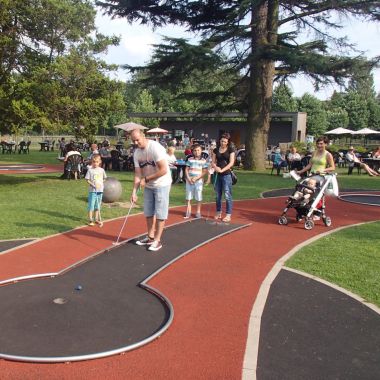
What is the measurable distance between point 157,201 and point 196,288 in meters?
2.03

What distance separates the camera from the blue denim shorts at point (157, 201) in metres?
7.44

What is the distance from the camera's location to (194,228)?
9414mm

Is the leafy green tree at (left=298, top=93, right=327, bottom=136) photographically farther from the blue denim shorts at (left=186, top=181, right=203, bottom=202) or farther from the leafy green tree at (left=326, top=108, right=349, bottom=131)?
the blue denim shorts at (left=186, top=181, right=203, bottom=202)

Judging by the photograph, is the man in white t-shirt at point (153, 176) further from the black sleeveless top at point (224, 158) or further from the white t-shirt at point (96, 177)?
the black sleeveless top at point (224, 158)

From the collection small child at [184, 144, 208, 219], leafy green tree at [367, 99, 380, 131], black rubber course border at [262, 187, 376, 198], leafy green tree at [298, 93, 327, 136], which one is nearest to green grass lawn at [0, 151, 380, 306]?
black rubber course border at [262, 187, 376, 198]

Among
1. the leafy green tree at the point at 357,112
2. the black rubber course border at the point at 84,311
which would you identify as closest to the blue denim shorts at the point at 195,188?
the black rubber course border at the point at 84,311

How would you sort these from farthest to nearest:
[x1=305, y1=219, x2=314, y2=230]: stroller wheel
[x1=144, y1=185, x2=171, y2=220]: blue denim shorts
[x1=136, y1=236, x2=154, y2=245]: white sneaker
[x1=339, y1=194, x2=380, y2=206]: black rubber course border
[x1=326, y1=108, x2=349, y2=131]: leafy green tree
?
[x1=326, y1=108, x2=349, y2=131]: leafy green tree < [x1=339, y1=194, x2=380, y2=206]: black rubber course border < [x1=305, y1=219, x2=314, y2=230]: stroller wheel < [x1=136, y1=236, x2=154, y2=245]: white sneaker < [x1=144, y1=185, x2=171, y2=220]: blue denim shorts

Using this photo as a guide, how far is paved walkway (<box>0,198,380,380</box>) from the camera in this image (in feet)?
12.5

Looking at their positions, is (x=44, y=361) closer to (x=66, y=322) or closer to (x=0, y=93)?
(x=66, y=322)

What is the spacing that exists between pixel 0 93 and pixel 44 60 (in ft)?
9.34

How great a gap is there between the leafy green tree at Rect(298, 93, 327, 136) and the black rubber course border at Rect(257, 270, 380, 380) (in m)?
61.5

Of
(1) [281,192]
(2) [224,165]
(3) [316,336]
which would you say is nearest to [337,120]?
(1) [281,192]

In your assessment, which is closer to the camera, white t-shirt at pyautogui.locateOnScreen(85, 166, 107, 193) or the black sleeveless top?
white t-shirt at pyautogui.locateOnScreen(85, 166, 107, 193)

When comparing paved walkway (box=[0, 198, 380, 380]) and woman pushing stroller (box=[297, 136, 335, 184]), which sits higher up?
woman pushing stroller (box=[297, 136, 335, 184])
